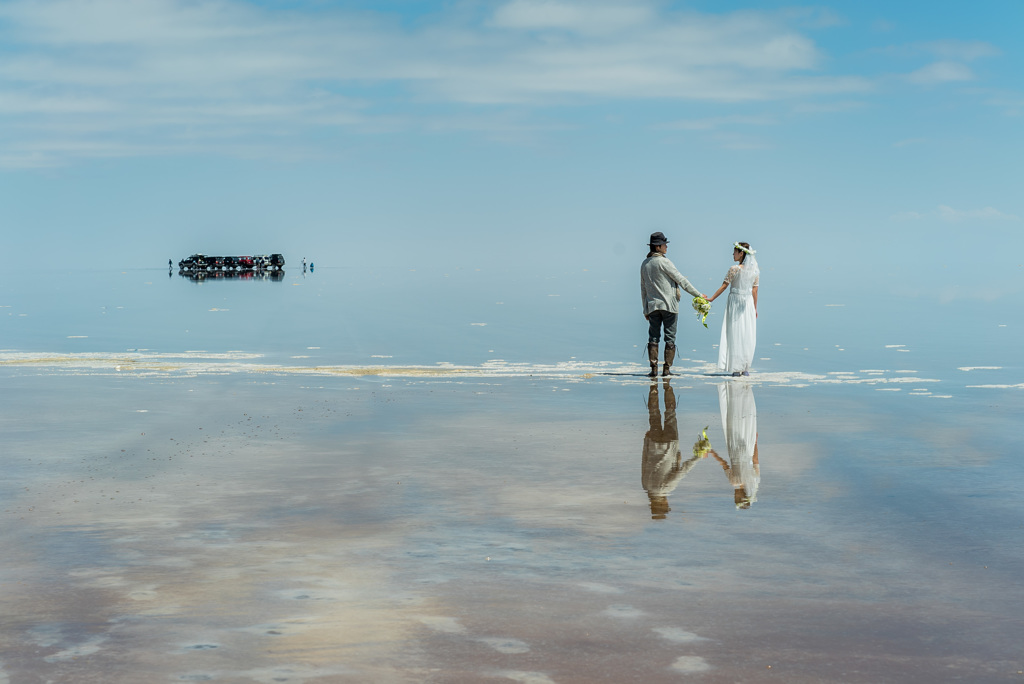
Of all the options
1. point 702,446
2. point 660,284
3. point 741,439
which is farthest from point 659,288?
point 702,446

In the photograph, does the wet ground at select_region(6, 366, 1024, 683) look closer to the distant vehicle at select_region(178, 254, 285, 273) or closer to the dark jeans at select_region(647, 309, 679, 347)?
the dark jeans at select_region(647, 309, 679, 347)

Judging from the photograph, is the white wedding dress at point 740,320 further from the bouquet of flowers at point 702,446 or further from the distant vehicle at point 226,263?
the distant vehicle at point 226,263

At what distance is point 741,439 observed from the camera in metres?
12.1

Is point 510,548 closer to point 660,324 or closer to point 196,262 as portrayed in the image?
point 660,324

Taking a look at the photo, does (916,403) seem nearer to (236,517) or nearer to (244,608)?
(236,517)

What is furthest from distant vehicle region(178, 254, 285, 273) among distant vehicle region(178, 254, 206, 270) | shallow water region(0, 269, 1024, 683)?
shallow water region(0, 269, 1024, 683)

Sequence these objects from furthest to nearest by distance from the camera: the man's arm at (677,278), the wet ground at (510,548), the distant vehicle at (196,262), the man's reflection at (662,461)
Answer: the distant vehicle at (196,262)
the man's arm at (677,278)
the man's reflection at (662,461)
the wet ground at (510,548)

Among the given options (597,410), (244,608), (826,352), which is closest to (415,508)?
(244,608)

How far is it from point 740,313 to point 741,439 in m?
6.82

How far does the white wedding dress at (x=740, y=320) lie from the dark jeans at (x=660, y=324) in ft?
2.77

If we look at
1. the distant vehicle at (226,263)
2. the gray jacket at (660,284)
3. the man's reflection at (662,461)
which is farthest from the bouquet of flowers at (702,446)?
the distant vehicle at (226,263)

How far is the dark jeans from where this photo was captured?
1873 centimetres

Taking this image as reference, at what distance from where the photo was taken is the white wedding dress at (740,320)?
61.1ft

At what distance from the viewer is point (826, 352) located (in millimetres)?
25328
